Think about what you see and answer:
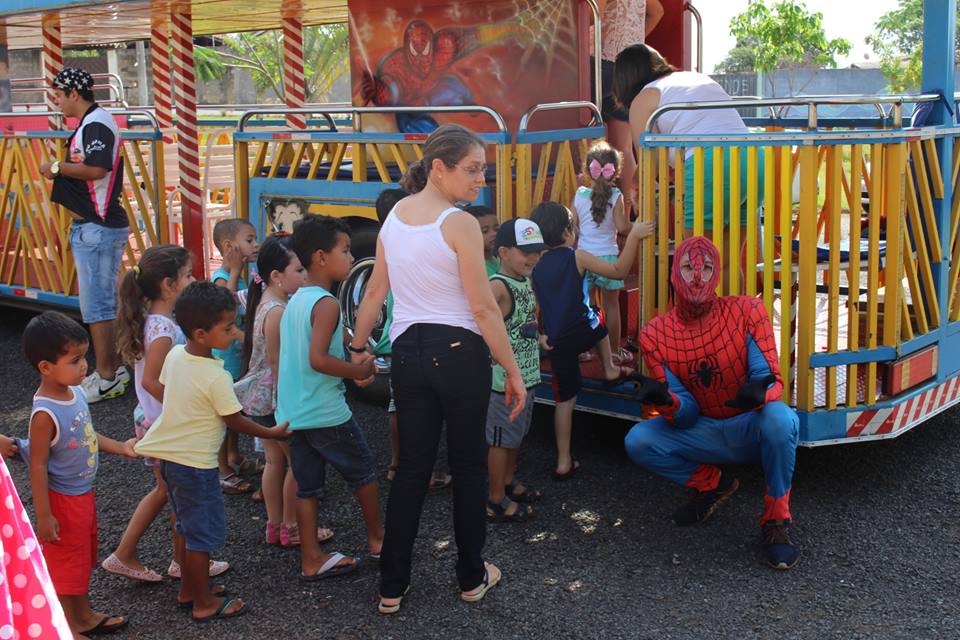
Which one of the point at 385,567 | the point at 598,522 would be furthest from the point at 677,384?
the point at 385,567

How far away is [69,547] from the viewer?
146 inches

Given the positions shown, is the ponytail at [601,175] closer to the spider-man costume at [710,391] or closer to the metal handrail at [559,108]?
the metal handrail at [559,108]

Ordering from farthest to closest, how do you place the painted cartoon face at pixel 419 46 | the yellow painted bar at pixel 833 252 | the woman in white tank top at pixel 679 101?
the painted cartoon face at pixel 419 46 → the woman in white tank top at pixel 679 101 → the yellow painted bar at pixel 833 252

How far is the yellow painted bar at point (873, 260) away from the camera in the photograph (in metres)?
4.55

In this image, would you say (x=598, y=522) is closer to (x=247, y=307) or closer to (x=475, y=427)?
(x=475, y=427)

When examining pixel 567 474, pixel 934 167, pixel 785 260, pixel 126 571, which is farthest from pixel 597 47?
pixel 126 571

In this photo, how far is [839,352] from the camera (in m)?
4.68

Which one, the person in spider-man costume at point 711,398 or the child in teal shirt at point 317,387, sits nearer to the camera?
the child in teal shirt at point 317,387

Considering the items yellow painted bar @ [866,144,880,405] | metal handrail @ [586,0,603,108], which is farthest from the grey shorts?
metal handrail @ [586,0,603,108]

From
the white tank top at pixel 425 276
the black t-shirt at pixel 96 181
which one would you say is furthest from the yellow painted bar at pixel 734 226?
the black t-shirt at pixel 96 181

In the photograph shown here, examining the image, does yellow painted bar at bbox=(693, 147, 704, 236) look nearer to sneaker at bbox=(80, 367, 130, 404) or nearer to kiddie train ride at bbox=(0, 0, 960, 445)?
kiddie train ride at bbox=(0, 0, 960, 445)

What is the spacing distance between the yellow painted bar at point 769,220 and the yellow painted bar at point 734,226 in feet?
0.30

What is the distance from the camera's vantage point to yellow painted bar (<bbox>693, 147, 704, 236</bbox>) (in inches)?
190

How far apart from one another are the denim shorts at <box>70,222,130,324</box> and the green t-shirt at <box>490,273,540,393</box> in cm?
335
